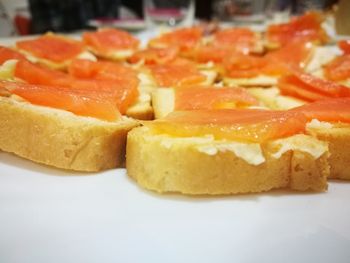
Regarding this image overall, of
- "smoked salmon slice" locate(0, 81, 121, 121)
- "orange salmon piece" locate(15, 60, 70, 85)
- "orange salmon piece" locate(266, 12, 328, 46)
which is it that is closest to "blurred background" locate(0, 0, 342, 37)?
"orange salmon piece" locate(266, 12, 328, 46)

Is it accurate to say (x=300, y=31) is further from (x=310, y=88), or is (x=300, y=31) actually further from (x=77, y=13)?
(x=77, y=13)

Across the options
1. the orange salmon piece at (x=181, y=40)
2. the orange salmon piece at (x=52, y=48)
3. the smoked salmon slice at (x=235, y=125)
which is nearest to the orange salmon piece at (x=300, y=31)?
the orange salmon piece at (x=181, y=40)

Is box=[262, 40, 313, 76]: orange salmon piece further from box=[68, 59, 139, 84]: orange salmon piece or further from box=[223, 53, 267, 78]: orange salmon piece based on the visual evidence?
box=[68, 59, 139, 84]: orange salmon piece

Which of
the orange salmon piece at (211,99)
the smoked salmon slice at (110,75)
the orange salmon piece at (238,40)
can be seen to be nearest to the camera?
the orange salmon piece at (211,99)

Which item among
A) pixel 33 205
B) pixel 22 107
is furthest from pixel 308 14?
pixel 33 205

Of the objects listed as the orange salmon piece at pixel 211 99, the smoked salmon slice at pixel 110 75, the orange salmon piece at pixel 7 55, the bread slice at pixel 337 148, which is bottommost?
the bread slice at pixel 337 148

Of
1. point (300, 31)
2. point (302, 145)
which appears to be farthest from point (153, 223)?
point (300, 31)

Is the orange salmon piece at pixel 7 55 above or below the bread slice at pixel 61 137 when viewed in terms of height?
above

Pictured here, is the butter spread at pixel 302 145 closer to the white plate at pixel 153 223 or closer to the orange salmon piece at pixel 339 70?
the white plate at pixel 153 223
